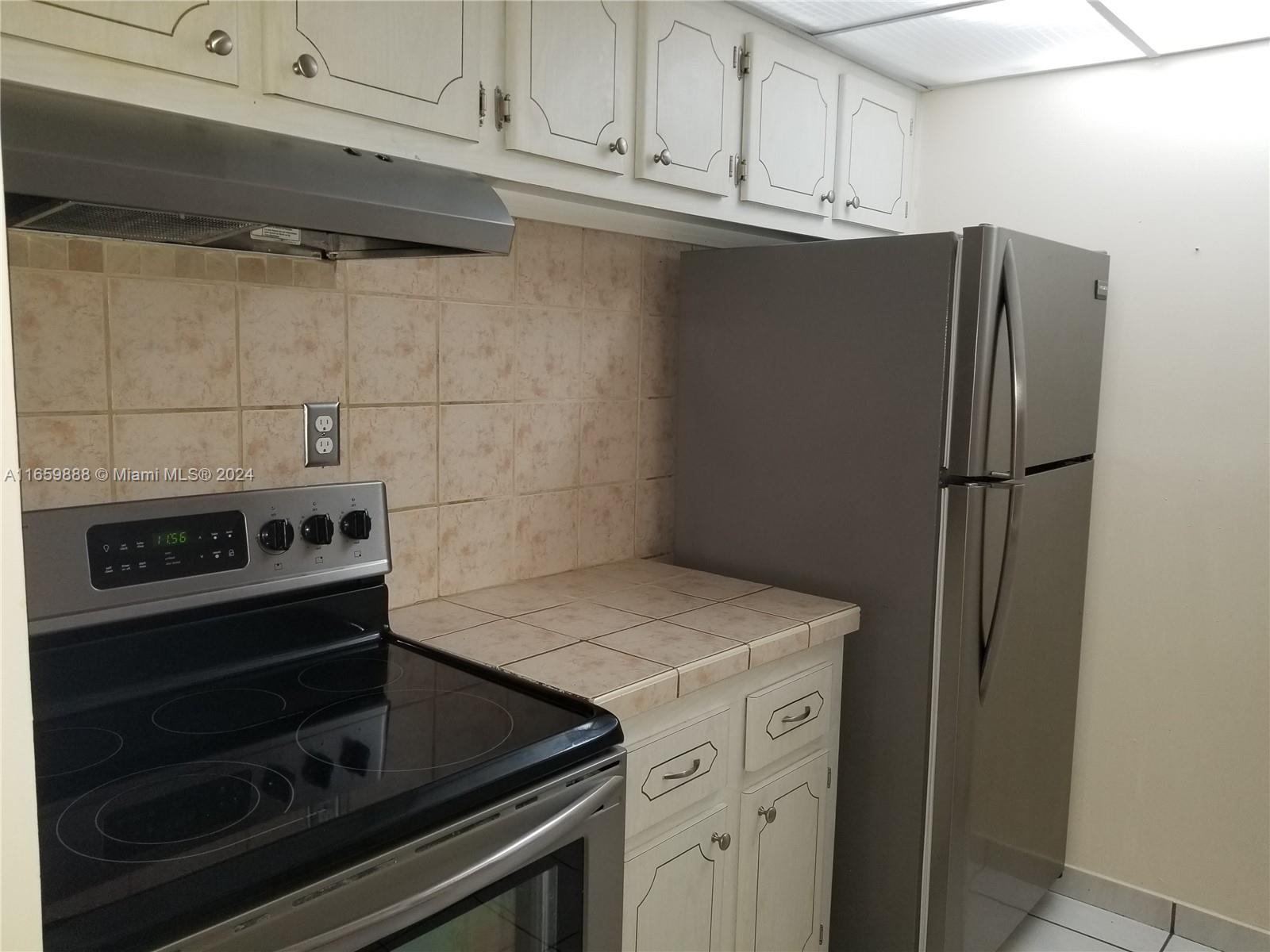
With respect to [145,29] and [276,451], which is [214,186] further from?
[276,451]

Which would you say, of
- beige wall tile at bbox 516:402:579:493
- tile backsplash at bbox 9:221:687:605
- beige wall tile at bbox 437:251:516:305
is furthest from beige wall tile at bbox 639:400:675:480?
beige wall tile at bbox 437:251:516:305

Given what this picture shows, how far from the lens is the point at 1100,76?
2.38 metres

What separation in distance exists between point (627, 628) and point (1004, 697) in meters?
0.88

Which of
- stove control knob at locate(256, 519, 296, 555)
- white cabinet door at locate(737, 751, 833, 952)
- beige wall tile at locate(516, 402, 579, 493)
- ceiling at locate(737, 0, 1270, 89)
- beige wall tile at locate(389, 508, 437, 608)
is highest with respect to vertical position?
ceiling at locate(737, 0, 1270, 89)

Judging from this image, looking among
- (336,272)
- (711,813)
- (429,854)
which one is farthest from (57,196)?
(711,813)

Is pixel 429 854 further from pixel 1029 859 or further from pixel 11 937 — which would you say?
pixel 1029 859

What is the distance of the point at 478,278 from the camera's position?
187 cm

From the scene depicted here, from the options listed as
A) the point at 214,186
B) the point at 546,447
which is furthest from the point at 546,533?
the point at 214,186

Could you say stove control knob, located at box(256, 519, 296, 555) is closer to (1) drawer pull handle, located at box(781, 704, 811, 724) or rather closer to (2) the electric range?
(2) the electric range

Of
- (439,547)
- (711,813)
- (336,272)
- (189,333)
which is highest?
(336,272)

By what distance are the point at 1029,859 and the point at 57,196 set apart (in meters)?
2.32

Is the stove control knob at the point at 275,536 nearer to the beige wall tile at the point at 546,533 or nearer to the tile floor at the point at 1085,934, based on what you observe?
the beige wall tile at the point at 546,533

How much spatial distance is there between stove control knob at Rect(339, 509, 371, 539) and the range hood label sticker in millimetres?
457

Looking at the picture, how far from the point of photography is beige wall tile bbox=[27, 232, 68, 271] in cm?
130
